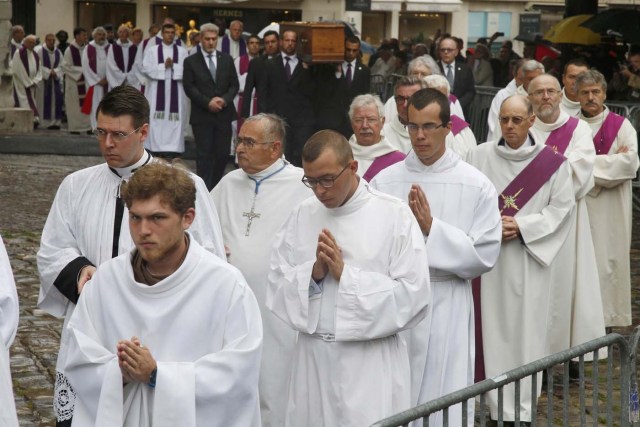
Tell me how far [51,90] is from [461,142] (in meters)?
17.9

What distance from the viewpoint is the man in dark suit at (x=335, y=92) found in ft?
50.3

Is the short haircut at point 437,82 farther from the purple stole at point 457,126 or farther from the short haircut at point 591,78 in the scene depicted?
the short haircut at point 591,78

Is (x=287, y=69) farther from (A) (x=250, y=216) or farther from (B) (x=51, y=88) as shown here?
(B) (x=51, y=88)

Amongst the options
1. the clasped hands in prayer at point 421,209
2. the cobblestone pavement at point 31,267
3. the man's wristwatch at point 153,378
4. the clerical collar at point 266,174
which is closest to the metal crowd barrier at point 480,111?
the cobblestone pavement at point 31,267

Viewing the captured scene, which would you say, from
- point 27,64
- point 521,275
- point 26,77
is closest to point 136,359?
point 521,275

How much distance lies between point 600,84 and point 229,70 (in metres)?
7.39

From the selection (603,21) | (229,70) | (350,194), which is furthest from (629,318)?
(603,21)

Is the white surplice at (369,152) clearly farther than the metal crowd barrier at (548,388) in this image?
Yes

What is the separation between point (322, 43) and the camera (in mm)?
15078

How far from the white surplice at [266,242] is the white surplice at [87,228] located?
1228mm

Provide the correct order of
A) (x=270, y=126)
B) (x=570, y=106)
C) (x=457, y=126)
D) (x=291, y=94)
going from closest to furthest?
(x=270, y=126), (x=457, y=126), (x=570, y=106), (x=291, y=94)

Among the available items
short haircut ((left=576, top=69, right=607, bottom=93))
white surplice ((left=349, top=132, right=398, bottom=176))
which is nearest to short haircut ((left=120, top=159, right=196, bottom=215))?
white surplice ((left=349, top=132, right=398, bottom=176))

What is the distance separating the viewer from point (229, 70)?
1672 cm

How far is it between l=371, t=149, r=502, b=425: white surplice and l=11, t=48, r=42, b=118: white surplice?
1896 cm
